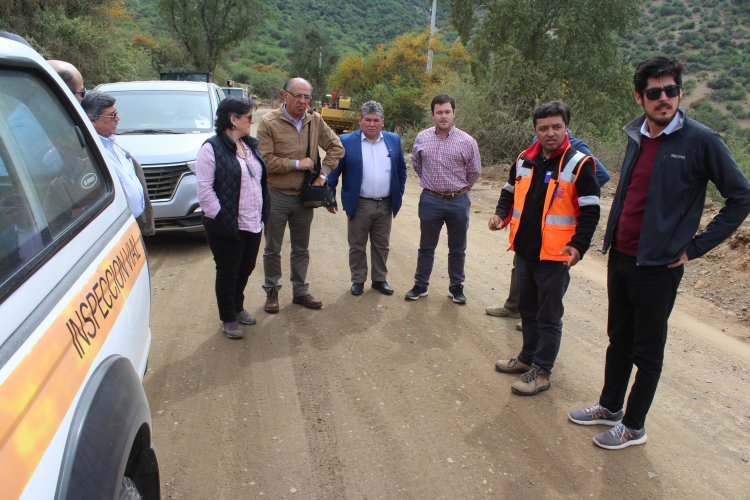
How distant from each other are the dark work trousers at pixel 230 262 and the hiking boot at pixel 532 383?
225 cm

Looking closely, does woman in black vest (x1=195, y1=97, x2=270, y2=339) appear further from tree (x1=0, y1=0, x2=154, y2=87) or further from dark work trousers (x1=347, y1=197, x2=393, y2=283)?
tree (x1=0, y1=0, x2=154, y2=87)

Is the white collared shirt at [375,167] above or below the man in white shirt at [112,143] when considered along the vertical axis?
below

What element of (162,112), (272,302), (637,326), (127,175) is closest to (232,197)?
(127,175)

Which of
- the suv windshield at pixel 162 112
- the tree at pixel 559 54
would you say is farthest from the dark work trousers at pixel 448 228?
the tree at pixel 559 54

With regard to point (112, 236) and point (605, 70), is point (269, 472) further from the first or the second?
point (605, 70)

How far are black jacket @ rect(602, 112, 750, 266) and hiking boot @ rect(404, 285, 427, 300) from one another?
9.10 feet

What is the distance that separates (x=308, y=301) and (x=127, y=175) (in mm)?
2026

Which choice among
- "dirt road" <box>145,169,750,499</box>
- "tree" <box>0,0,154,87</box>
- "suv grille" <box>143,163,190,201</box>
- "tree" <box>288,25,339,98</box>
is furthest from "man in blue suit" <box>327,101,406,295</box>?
"tree" <box>288,25,339,98</box>

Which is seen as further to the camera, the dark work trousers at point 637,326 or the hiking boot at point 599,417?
the hiking boot at point 599,417

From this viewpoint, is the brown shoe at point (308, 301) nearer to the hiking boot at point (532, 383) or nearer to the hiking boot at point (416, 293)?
the hiking boot at point (416, 293)

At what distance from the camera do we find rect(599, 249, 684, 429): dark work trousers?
118 inches

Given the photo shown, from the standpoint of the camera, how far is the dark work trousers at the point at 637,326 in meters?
3.01

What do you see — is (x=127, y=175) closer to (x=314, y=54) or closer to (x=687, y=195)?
(x=687, y=195)

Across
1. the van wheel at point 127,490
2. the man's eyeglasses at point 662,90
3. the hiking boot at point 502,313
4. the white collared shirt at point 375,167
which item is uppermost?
the man's eyeglasses at point 662,90
